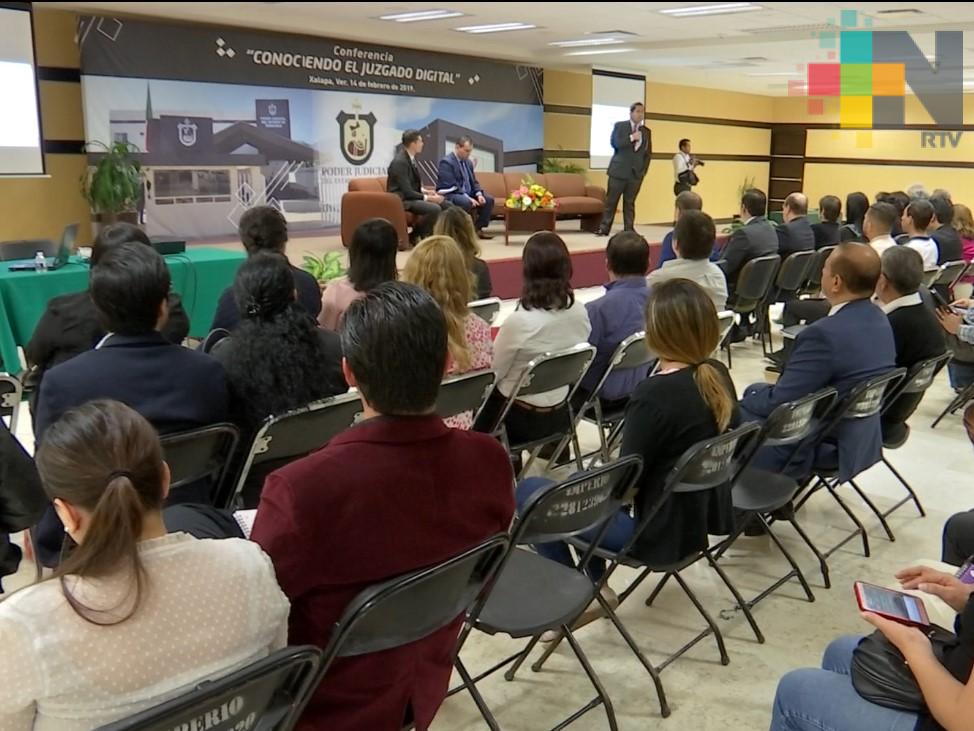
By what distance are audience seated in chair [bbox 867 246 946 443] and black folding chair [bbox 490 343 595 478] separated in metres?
1.23

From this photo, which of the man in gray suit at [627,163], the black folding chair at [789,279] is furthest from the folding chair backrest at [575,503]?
the man in gray suit at [627,163]

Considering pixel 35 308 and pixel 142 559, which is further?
pixel 35 308

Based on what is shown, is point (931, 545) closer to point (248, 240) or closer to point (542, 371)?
point (542, 371)

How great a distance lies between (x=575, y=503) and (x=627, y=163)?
10172mm

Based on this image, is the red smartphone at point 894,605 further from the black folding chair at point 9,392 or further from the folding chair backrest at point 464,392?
the black folding chair at point 9,392

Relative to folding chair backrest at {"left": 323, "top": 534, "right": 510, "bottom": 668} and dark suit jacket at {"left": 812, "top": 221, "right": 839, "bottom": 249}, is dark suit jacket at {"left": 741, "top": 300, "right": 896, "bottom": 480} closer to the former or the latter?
folding chair backrest at {"left": 323, "top": 534, "right": 510, "bottom": 668}

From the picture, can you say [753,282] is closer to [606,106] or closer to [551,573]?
[551,573]

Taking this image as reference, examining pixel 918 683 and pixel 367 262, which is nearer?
pixel 918 683

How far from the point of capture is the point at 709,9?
A: 8.54 m

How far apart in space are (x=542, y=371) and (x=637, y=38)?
352 inches

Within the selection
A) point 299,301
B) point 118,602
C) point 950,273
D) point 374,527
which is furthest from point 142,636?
point 950,273

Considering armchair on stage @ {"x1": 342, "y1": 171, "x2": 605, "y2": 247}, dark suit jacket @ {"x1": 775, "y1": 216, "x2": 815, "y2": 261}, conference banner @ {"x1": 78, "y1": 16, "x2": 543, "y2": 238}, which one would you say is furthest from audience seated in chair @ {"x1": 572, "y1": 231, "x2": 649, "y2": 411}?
conference banner @ {"x1": 78, "y1": 16, "x2": 543, "y2": 238}

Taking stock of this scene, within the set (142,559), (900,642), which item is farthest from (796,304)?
(142,559)

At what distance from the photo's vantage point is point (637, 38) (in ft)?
35.1
